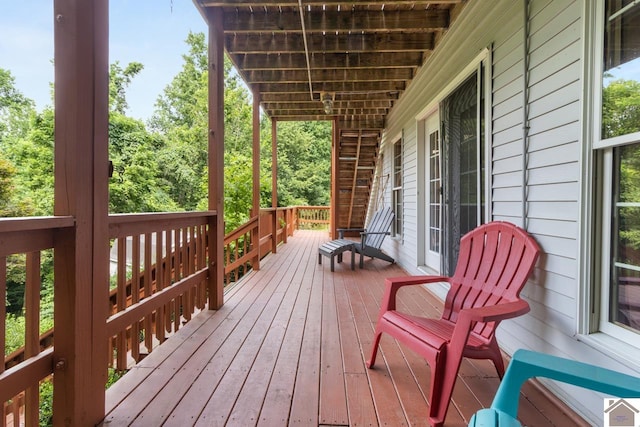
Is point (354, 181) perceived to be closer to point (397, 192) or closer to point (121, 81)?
point (397, 192)

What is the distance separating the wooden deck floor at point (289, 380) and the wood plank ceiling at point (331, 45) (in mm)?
2751

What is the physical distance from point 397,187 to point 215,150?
3.66 meters

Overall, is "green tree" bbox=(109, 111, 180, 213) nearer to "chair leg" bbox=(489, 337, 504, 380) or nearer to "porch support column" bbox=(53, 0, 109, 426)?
"porch support column" bbox=(53, 0, 109, 426)

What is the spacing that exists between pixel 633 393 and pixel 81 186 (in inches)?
78.0

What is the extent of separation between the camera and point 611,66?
1.43m

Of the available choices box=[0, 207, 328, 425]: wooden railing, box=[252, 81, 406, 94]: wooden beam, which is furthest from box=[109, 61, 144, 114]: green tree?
box=[0, 207, 328, 425]: wooden railing

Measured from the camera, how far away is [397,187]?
228 inches

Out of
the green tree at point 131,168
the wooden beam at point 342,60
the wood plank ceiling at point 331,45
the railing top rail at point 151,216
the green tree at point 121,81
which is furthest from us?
the green tree at point 121,81

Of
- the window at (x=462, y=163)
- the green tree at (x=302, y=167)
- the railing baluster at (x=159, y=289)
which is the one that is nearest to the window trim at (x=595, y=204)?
the window at (x=462, y=163)

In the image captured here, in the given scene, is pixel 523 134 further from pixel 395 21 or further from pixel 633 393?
pixel 395 21

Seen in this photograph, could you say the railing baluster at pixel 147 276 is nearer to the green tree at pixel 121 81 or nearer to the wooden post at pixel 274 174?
the wooden post at pixel 274 174

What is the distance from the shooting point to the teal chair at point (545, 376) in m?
0.87

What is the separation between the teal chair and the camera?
2.85ft

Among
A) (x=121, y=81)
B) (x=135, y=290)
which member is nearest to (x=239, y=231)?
(x=135, y=290)
